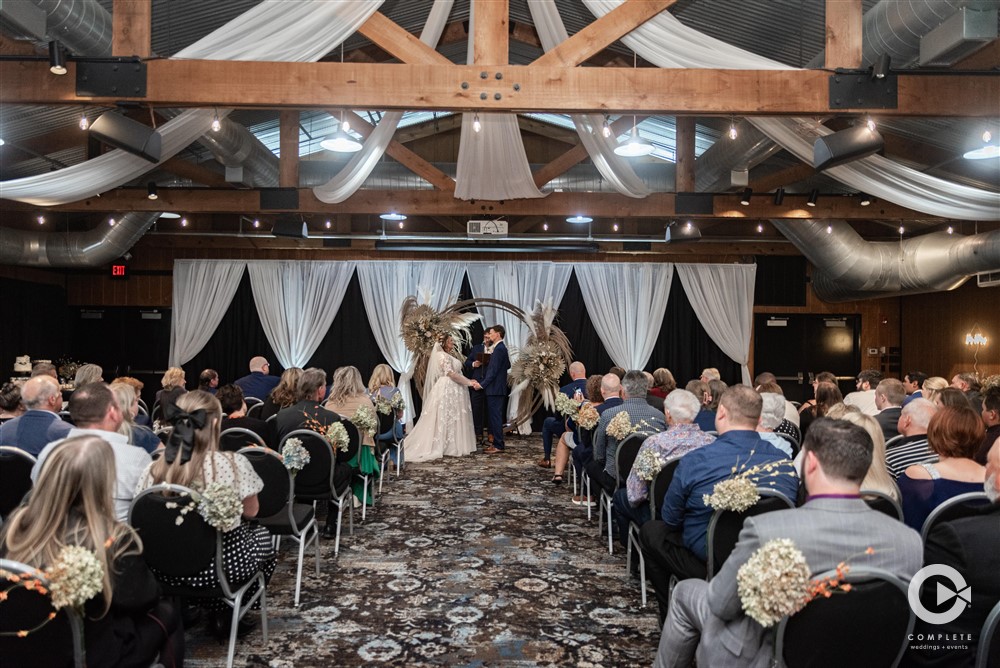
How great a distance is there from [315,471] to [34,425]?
1.59 m

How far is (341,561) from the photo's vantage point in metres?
4.95

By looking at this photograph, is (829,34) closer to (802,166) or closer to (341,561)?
(802,166)

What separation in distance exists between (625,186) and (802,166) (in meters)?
2.45

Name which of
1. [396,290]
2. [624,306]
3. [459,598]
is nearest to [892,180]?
[459,598]

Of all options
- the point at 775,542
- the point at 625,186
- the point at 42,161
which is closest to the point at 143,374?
the point at 42,161

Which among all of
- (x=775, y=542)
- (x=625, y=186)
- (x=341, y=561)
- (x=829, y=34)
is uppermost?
(x=829, y=34)

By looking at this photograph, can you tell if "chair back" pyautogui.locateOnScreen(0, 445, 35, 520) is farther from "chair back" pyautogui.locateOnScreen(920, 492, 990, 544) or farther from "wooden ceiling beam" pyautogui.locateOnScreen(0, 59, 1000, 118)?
"chair back" pyautogui.locateOnScreen(920, 492, 990, 544)

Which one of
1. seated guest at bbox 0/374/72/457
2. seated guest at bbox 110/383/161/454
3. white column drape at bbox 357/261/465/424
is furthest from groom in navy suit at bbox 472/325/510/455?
seated guest at bbox 0/374/72/457

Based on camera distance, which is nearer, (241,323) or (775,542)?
(775,542)

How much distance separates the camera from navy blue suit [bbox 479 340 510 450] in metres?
10.2

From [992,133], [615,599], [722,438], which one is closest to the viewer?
[722,438]

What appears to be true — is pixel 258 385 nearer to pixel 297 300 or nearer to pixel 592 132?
pixel 592 132

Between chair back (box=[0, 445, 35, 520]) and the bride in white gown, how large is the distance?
5.55 meters

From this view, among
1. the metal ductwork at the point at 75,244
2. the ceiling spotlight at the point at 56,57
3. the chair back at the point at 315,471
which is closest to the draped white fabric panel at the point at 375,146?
the ceiling spotlight at the point at 56,57
